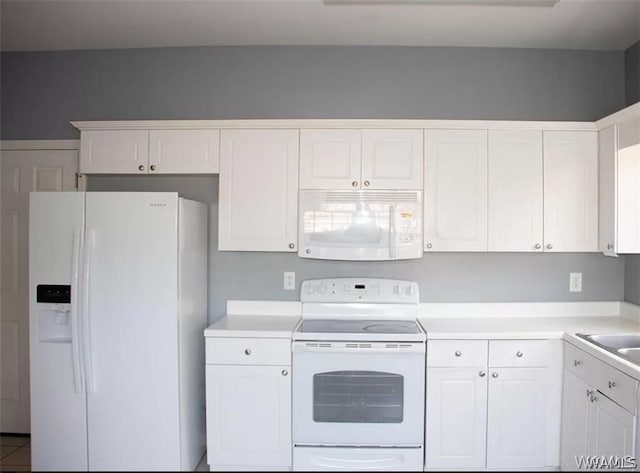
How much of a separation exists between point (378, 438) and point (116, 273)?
1.71 m

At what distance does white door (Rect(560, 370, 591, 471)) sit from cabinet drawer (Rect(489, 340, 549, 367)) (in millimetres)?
157

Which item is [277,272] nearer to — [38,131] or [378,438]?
[378,438]

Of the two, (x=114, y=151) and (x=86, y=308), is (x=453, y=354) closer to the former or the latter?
(x=86, y=308)

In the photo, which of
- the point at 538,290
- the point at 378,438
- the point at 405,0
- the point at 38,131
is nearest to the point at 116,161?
the point at 38,131

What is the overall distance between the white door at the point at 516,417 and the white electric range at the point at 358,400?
1.33 feet

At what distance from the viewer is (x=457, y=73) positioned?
8.48 ft

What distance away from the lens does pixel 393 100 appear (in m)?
2.58

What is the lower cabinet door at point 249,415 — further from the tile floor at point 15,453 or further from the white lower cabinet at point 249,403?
the tile floor at point 15,453

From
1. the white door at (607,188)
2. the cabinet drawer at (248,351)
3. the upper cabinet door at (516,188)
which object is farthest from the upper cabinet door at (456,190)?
the cabinet drawer at (248,351)

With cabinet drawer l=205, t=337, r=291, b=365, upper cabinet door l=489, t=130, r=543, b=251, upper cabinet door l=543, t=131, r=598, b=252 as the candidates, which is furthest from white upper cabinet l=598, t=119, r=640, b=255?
cabinet drawer l=205, t=337, r=291, b=365

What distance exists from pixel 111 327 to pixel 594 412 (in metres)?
2.51

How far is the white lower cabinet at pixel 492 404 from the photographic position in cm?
209

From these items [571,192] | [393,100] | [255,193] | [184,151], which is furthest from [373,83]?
[571,192]

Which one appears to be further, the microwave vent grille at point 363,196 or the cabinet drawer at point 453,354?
the microwave vent grille at point 363,196
